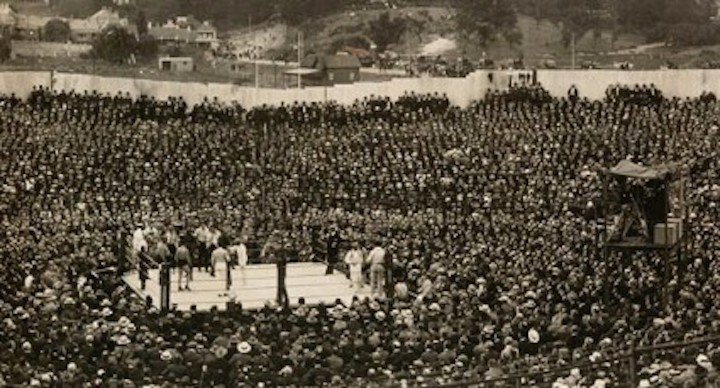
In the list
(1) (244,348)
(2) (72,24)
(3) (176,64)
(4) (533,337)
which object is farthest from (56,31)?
(4) (533,337)

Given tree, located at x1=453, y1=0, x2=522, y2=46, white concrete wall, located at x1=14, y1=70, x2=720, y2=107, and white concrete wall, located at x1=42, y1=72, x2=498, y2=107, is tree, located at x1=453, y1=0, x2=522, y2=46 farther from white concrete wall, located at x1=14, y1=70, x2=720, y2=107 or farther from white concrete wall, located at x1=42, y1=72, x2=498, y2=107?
white concrete wall, located at x1=42, y1=72, x2=498, y2=107

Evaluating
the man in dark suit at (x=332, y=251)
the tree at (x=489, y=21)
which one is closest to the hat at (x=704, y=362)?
the man in dark suit at (x=332, y=251)

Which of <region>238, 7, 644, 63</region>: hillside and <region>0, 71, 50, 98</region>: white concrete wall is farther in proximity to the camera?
<region>238, 7, 644, 63</region>: hillside

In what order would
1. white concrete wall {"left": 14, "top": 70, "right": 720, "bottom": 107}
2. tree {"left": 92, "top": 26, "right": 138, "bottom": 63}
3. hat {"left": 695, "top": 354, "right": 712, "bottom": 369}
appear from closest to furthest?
hat {"left": 695, "top": 354, "right": 712, "bottom": 369}, white concrete wall {"left": 14, "top": 70, "right": 720, "bottom": 107}, tree {"left": 92, "top": 26, "right": 138, "bottom": 63}

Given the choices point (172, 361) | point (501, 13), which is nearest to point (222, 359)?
point (172, 361)

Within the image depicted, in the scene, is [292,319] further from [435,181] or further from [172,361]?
[435,181]

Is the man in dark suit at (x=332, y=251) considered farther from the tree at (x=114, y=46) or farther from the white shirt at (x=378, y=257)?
the tree at (x=114, y=46)

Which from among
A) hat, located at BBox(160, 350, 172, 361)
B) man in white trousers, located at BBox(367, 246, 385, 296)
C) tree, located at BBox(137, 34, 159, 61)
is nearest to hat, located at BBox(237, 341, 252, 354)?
hat, located at BBox(160, 350, 172, 361)
